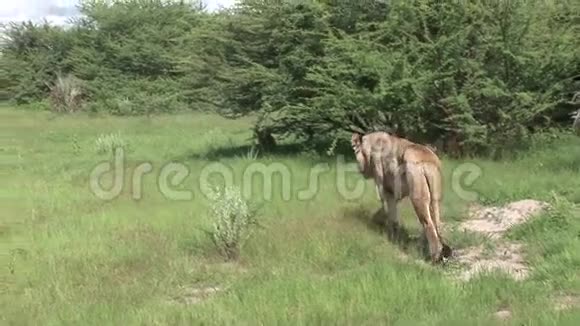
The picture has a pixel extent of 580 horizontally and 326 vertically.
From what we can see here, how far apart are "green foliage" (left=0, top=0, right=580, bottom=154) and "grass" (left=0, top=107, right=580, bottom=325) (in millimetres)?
967

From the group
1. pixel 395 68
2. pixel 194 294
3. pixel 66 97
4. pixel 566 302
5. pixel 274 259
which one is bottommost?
pixel 194 294

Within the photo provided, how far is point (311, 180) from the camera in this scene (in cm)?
1187

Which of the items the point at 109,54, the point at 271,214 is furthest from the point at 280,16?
the point at 109,54

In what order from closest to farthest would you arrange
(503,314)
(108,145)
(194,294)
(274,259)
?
(503,314) → (194,294) → (274,259) → (108,145)

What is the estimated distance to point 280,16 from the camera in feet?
49.9

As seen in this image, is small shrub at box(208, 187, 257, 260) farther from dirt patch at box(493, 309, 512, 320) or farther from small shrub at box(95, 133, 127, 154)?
small shrub at box(95, 133, 127, 154)

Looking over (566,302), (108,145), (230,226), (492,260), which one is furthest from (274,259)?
(108,145)

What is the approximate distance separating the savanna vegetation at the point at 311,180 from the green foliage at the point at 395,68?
4 centimetres

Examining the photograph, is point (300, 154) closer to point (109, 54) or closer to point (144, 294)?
point (144, 294)

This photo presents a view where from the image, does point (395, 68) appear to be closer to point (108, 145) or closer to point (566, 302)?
point (566, 302)

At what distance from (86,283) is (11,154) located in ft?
42.3

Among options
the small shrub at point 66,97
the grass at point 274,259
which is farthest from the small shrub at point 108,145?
the small shrub at point 66,97

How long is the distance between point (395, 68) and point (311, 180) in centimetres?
256

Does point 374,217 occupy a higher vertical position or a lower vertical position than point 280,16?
lower
